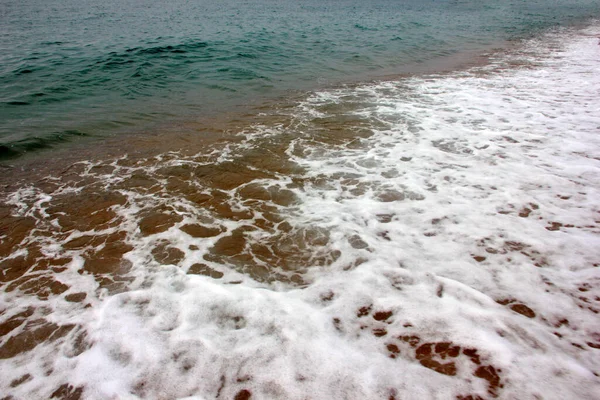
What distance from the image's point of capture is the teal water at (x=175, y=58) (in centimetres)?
1037

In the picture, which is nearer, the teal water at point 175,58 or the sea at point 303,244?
the sea at point 303,244

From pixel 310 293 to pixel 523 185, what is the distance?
14.7ft

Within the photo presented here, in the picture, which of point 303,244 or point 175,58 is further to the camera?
point 175,58

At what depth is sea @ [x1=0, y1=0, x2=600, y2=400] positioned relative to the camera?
3.08 metres

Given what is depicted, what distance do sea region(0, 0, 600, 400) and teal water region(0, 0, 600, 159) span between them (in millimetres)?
278

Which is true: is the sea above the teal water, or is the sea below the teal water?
below

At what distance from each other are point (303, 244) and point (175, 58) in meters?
16.3

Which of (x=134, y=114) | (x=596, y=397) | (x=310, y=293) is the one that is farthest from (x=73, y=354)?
(x=134, y=114)

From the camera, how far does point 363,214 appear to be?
526 cm

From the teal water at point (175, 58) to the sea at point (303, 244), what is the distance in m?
0.28

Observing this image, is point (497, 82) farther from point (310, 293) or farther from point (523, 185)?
point (310, 293)

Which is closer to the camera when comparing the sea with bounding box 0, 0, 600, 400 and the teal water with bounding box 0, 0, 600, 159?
the sea with bounding box 0, 0, 600, 400

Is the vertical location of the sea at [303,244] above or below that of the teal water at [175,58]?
below

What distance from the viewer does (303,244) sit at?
4672mm
